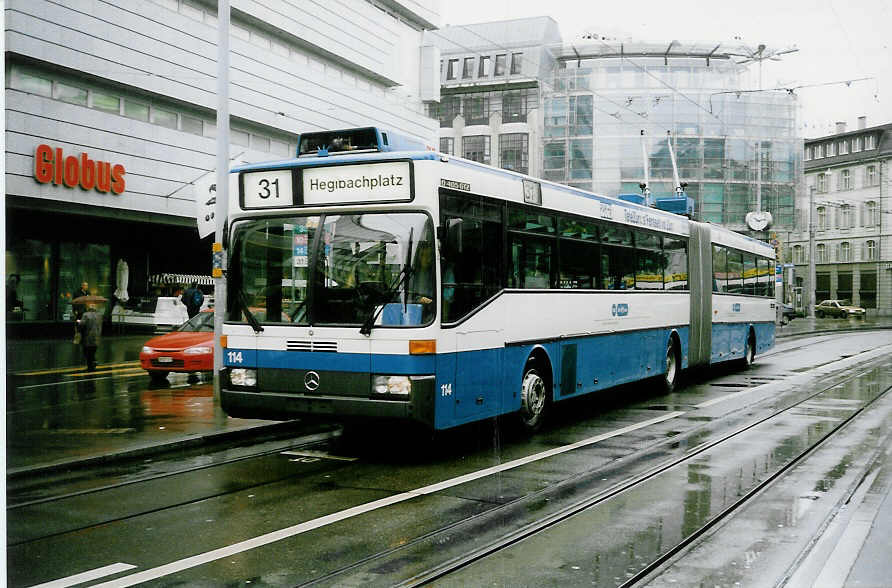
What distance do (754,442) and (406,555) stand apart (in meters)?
6.07

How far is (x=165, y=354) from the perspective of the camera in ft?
54.7

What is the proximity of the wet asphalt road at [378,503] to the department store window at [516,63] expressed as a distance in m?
64.9

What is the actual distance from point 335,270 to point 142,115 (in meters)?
21.4

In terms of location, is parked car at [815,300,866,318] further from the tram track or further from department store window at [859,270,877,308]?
the tram track

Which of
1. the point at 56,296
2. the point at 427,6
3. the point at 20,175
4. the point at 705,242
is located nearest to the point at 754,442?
the point at 705,242

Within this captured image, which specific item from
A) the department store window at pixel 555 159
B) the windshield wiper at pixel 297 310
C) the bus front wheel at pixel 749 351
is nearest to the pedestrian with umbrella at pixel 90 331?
the windshield wiper at pixel 297 310

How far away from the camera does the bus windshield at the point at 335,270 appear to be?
8.38 m

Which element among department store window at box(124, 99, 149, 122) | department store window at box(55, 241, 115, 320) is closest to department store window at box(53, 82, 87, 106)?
department store window at box(124, 99, 149, 122)

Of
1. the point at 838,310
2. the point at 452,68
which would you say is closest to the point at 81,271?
the point at 838,310

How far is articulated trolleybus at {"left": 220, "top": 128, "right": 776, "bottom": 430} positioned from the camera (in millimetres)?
8398

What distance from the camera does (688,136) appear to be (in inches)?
2312

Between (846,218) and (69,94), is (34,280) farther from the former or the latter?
(846,218)

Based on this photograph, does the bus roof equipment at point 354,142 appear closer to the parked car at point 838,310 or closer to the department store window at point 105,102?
the department store window at point 105,102

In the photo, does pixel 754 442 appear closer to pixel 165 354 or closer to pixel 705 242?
pixel 705 242
